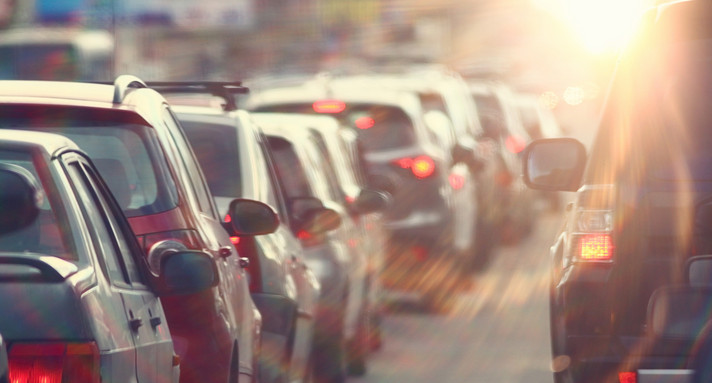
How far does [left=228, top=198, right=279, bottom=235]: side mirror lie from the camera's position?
7.57 m

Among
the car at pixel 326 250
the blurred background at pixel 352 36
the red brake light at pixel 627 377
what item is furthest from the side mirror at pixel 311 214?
the blurred background at pixel 352 36

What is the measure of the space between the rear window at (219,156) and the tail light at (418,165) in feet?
20.4

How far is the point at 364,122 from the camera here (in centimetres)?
1509

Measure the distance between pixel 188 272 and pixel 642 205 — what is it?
1.62 m

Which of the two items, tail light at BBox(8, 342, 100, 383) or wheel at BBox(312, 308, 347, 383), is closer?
tail light at BBox(8, 342, 100, 383)

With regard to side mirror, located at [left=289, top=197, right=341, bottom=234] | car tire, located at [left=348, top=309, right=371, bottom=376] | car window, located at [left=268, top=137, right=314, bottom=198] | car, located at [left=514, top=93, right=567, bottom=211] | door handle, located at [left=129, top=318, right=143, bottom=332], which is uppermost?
door handle, located at [left=129, top=318, right=143, bottom=332]

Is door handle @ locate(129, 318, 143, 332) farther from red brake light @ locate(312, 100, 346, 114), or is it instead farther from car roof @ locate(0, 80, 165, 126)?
red brake light @ locate(312, 100, 346, 114)

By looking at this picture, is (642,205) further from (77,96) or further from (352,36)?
(352,36)

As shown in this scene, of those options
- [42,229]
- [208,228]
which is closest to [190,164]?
[208,228]

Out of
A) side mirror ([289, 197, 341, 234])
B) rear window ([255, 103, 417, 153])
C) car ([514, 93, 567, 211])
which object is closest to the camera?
side mirror ([289, 197, 341, 234])

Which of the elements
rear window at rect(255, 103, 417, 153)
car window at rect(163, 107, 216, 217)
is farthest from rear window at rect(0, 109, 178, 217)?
rear window at rect(255, 103, 417, 153)

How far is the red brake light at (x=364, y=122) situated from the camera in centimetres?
1508

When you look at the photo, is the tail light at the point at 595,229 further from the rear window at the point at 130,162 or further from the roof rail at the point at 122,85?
the roof rail at the point at 122,85

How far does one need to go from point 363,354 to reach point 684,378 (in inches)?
215
